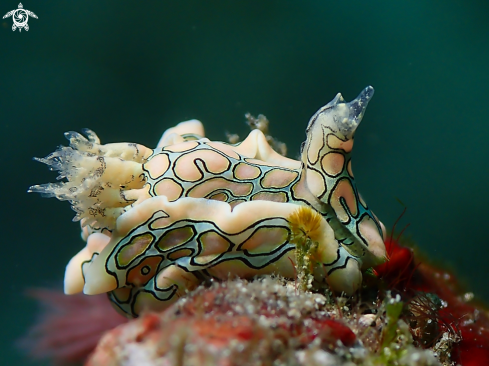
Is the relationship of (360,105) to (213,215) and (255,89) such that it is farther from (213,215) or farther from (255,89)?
(255,89)

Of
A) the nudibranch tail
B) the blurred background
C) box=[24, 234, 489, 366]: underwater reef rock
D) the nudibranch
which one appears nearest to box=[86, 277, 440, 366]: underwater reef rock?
box=[24, 234, 489, 366]: underwater reef rock

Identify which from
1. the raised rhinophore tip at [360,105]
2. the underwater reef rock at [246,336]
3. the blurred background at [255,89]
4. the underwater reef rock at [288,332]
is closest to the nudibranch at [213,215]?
the raised rhinophore tip at [360,105]

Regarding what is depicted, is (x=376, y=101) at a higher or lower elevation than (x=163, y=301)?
higher

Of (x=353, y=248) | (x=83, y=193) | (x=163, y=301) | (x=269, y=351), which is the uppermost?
(x=83, y=193)

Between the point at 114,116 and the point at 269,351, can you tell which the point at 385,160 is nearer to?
the point at 114,116

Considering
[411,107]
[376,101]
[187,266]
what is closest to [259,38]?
[376,101]

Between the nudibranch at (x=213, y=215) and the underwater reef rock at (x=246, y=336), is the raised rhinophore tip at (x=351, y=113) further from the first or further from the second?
the underwater reef rock at (x=246, y=336)

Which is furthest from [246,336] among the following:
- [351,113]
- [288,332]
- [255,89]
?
[255,89]

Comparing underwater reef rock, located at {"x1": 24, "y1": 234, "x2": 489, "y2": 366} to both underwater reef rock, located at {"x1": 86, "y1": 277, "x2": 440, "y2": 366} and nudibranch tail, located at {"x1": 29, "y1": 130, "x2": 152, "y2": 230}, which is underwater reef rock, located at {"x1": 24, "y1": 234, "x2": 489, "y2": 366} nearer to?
underwater reef rock, located at {"x1": 86, "y1": 277, "x2": 440, "y2": 366}
